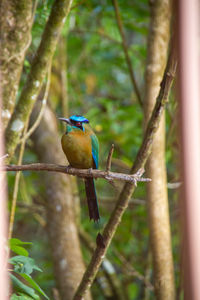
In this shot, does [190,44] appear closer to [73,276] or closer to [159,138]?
[159,138]

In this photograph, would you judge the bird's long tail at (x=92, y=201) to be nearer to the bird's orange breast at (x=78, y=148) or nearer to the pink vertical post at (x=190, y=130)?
the bird's orange breast at (x=78, y=148)

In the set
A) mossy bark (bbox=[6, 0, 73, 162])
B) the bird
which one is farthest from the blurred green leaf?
the bird

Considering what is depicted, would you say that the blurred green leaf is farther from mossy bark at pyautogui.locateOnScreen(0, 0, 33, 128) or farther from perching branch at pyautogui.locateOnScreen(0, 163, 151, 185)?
mossy bark at pyautogui.locateOnScreen(0, 0, 33, 128)

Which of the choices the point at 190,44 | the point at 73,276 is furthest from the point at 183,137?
the point at 73,276

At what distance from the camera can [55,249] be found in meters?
3.95

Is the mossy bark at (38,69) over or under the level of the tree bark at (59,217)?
over

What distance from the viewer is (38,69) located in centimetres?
270

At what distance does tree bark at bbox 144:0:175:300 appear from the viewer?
3.05 meters

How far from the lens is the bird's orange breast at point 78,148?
3072 mm

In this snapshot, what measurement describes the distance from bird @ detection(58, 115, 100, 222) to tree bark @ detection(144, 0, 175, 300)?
44 cm

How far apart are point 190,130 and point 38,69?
1.78 m

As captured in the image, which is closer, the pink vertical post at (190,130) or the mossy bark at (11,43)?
the pink vertical post at (190,130)

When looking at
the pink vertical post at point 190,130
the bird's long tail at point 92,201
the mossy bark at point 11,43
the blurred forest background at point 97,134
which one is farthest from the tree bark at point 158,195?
the pink vertical post at point 190,130

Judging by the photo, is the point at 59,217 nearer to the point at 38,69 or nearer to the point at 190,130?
the point at 38,69
